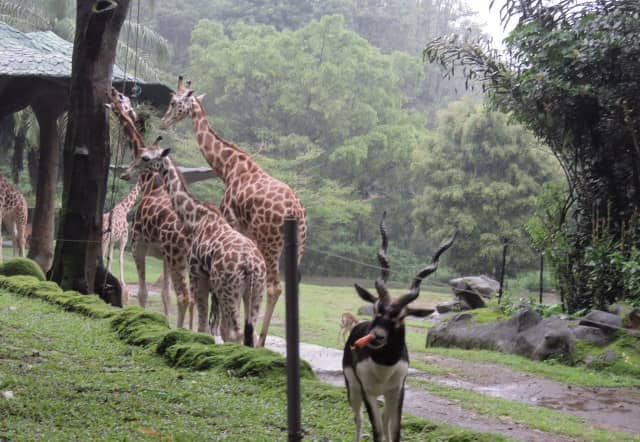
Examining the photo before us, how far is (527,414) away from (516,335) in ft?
12.5

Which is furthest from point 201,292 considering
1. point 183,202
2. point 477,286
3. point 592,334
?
point 477,286

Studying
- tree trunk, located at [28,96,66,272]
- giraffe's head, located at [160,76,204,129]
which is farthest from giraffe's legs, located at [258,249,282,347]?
tree trunk, located at [28,96,66,272]

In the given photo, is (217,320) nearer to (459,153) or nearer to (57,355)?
(57,355)

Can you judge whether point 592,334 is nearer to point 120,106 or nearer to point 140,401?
point 140,401

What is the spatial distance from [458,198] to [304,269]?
221 inches

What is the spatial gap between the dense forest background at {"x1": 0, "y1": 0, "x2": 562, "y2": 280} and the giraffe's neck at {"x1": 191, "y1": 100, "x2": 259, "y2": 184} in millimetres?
12131

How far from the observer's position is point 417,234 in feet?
88.0

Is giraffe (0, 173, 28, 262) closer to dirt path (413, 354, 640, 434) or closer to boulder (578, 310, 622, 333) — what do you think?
dirt path (413, 354, 640, 434)

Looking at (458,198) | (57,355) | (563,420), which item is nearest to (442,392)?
(563,420)

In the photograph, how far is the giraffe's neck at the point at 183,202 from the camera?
746cm

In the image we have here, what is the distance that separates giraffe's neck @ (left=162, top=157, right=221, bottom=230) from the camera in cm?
746

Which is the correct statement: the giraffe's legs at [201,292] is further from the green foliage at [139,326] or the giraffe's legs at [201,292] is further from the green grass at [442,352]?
the green grass at [442,352]

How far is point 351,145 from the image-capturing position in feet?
84.2

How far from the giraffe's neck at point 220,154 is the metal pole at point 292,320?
16.6 ft
